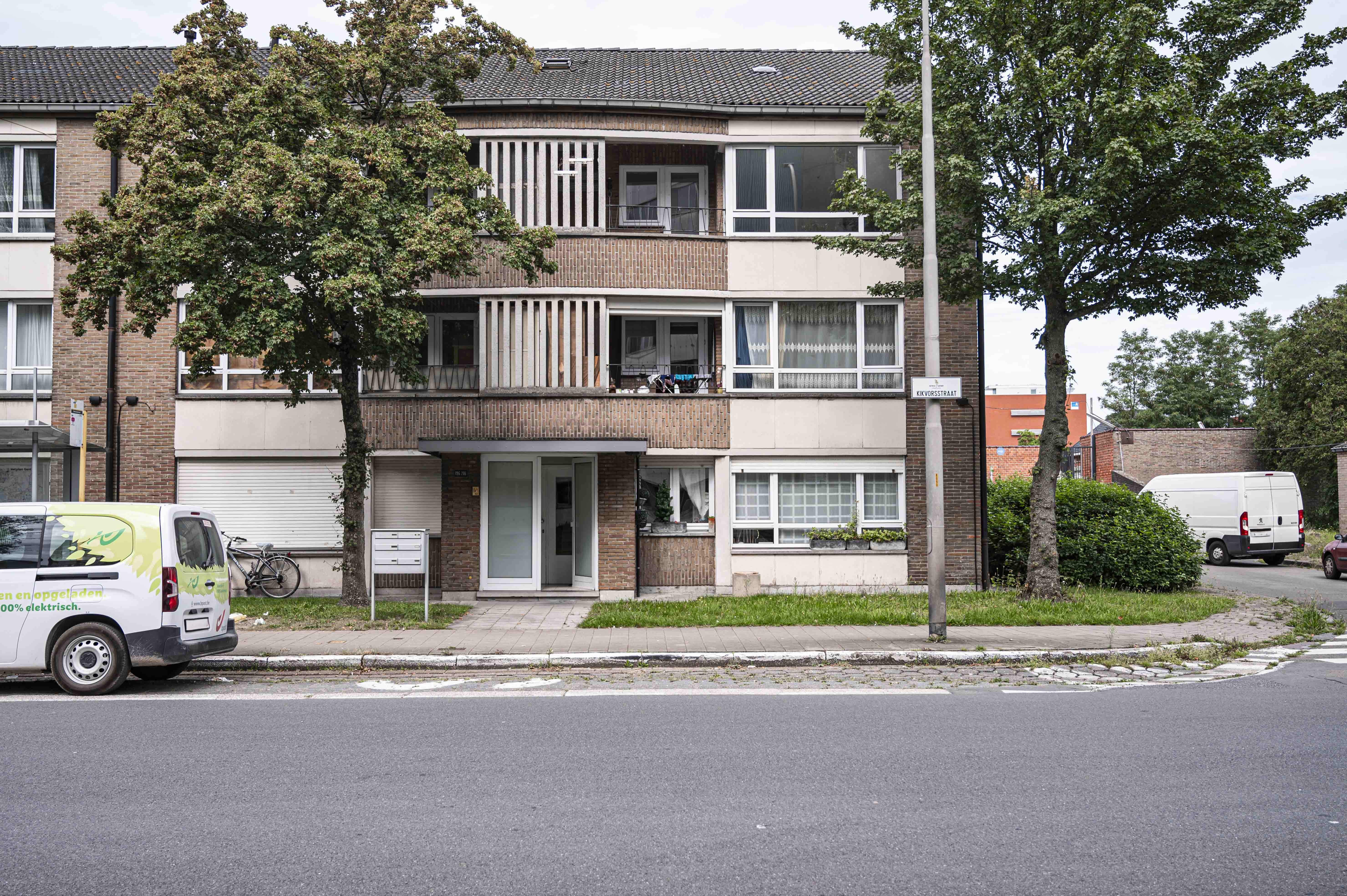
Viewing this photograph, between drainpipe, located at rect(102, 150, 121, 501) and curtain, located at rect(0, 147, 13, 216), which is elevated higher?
curtain, located at rect(0, 147, 13, 216)

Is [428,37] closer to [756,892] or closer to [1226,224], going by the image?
[1226,224]

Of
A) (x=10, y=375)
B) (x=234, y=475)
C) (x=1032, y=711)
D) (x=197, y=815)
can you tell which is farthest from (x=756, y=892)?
(x=10, y=375)

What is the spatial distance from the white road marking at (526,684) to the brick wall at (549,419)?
7.52 m

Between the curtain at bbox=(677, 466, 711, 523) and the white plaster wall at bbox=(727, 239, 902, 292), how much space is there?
369 cm

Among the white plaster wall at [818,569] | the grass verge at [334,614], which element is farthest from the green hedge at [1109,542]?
the grass verge at [334,614]

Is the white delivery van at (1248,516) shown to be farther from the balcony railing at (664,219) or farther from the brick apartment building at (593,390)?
the balcony railing at (664,219)

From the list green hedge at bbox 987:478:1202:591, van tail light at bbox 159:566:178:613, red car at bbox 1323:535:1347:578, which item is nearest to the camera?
van tail light at bbox 159:566:178:613

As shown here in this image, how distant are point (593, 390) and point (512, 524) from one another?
2.97 meters

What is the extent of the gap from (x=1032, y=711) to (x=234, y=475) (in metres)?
15.3

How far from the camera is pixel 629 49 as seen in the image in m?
22.8

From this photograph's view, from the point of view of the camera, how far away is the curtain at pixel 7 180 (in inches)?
704

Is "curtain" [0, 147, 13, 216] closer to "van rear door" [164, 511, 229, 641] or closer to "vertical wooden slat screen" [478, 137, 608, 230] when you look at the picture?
"vertical wooden slat screen" [478, 137, 608, 230]

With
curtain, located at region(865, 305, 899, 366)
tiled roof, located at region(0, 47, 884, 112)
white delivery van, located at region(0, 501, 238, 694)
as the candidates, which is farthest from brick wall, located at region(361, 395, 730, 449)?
white delivery van, located at region(0, 501, 238, 694)

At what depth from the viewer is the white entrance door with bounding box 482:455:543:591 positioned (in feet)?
56.1
